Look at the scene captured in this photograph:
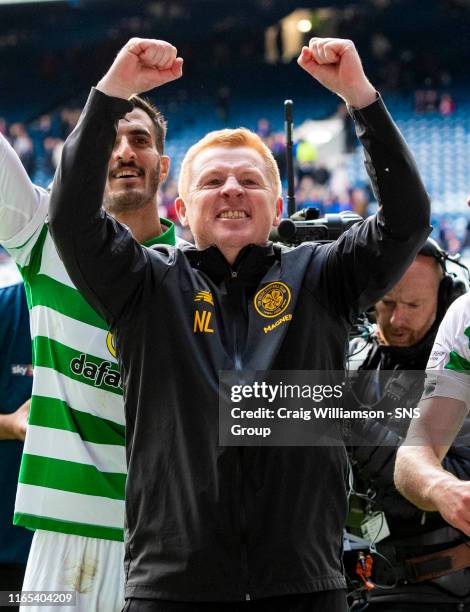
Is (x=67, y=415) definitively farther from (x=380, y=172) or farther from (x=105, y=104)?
(x=380, y=172)

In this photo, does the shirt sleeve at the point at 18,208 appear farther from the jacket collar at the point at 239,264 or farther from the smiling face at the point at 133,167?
the jacket collar at the point at 239,264

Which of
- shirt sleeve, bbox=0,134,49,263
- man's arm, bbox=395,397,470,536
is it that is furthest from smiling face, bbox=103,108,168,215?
man's arm, bbox=395,397,470,536

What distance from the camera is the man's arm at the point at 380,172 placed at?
1.89 metres

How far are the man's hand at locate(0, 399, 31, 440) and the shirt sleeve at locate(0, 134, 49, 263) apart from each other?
54cm

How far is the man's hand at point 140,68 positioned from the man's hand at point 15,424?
1.22m

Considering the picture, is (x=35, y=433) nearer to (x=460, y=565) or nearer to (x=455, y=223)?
(x=460, y=565)

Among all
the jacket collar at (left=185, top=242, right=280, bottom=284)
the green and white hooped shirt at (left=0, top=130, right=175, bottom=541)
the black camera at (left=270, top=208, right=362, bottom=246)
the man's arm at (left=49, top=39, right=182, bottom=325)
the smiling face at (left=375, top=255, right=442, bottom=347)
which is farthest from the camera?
the smiling face at (left=375, top=255, right=442, bottom=347)

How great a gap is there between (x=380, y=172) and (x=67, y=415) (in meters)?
0.99

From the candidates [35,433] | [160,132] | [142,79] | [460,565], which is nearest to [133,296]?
[142,79]

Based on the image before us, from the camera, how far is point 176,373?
6.19 feet

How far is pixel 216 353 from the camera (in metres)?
1.90

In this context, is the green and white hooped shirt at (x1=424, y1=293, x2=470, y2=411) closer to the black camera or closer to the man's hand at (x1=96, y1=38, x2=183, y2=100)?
the black camera

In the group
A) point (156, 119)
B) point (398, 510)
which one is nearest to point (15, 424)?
point (156, 119)

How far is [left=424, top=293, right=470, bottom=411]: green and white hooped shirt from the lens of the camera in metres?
2.48
